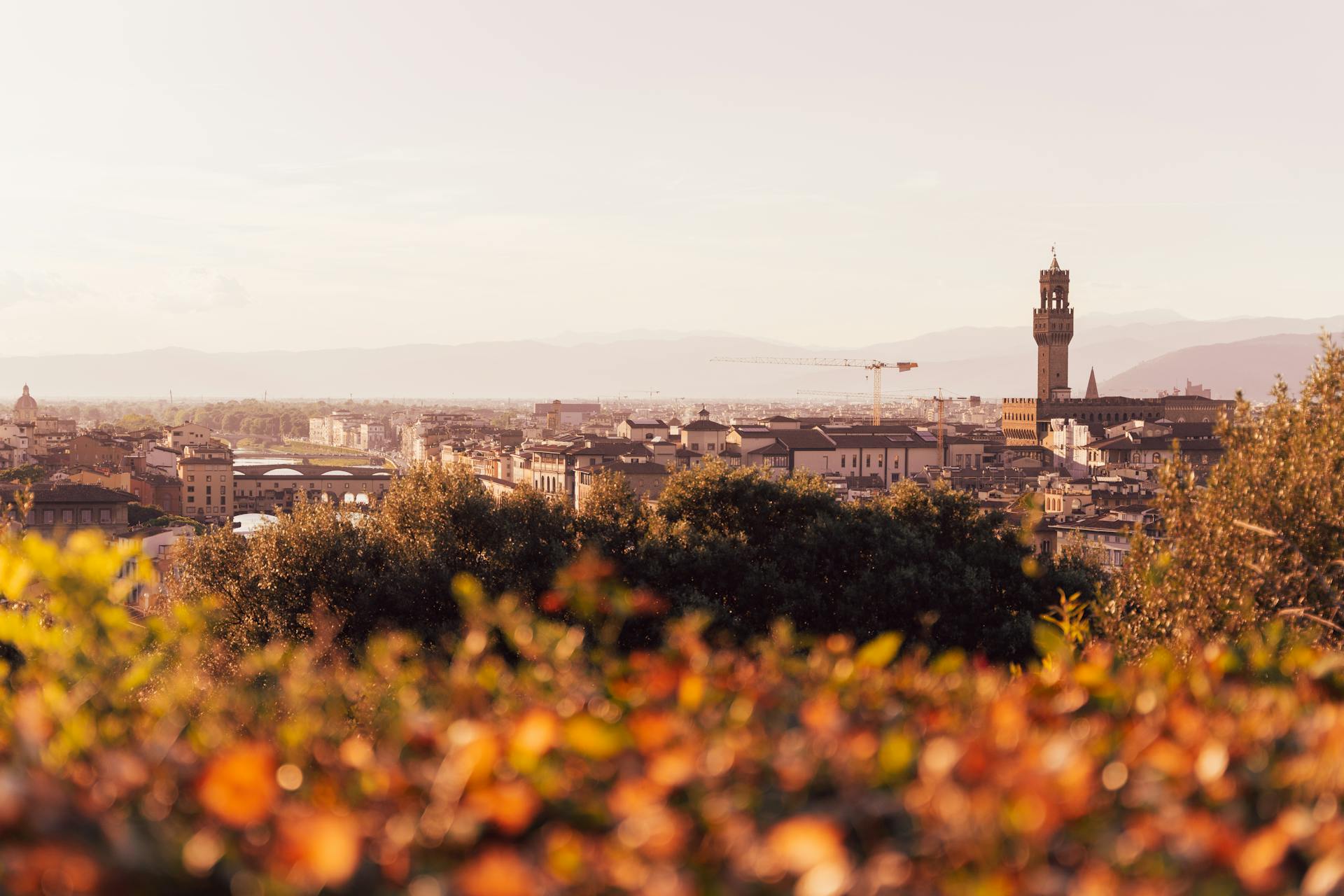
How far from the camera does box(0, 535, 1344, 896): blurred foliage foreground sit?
249 centimetres

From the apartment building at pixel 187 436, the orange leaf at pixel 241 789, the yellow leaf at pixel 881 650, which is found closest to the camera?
the orange leaf at pixel 241 789

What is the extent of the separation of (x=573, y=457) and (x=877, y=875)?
3536 inches

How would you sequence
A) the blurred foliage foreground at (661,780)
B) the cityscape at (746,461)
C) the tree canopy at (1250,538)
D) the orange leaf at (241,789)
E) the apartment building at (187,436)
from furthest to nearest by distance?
the apartment building at (187,436) < the cityscape at (746,461) < the tree canopy at (1250,538) < the orange leaf at (241,789) < the blurred foliage foreground at (661,780)

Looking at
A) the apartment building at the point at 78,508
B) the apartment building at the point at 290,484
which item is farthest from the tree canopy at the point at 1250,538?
the apartment building at the point at 290,484

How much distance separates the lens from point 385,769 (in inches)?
122

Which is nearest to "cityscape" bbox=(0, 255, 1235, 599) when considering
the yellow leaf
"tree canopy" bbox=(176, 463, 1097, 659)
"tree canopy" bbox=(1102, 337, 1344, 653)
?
"tree canopy" bbox=(176, 463, 1097, 659)

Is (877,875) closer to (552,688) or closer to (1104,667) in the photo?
(552,688)

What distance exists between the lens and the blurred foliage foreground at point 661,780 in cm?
249

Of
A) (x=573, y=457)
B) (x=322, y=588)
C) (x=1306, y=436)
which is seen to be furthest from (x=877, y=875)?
(x=573, y=457)

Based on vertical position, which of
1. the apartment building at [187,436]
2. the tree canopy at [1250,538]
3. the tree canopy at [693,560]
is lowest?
the apartment building at [187,436]

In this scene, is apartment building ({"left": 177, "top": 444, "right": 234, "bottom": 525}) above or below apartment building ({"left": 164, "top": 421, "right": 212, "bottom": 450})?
below

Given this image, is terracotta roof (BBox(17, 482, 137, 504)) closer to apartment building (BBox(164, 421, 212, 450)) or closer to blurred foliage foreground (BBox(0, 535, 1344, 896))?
apartment building (BBox(164, 421, 212, 450))

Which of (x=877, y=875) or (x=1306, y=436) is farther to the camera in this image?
(x=1306, y=436)

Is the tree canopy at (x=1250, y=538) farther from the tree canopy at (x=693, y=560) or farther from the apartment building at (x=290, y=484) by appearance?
the apartment building at (x=290, y=484)
